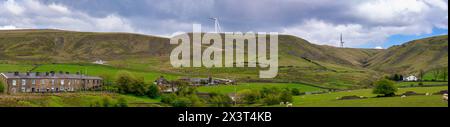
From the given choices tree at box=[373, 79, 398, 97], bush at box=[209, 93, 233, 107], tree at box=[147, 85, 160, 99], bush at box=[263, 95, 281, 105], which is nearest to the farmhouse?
tree at box=[147, 85, 160, 99]

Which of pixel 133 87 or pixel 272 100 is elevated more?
pixel 133 87

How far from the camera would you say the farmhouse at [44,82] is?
92562 millimetres

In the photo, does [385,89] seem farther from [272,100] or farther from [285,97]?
[272,100]

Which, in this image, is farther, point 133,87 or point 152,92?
point 152,92

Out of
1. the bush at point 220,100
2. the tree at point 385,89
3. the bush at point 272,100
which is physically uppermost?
the tree at point 385,89

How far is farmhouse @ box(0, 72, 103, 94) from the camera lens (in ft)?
304

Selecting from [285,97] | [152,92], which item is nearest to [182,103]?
[285,97]

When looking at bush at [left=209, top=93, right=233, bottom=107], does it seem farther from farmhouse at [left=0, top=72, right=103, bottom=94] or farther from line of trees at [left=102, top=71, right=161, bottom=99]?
farmhouse at [left=0, top=72, right=103, bottom=94]

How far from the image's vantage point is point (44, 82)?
98062 millimetres

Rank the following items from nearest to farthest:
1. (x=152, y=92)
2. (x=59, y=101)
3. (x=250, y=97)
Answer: (x=59, y=101), (x=250, y=97), (x=152, y=92)

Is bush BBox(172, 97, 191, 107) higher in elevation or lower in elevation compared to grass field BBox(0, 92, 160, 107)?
lower

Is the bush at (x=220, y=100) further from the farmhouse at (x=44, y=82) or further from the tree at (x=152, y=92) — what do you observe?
the farmhouse at (x=44, y=82)

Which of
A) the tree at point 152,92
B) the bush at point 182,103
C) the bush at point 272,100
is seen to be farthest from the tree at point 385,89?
the tree at point 152,92
